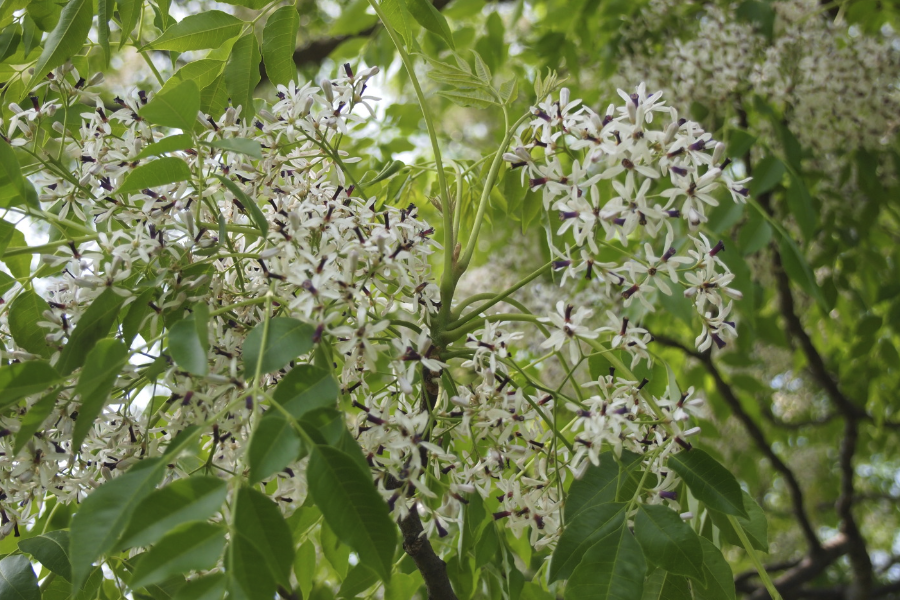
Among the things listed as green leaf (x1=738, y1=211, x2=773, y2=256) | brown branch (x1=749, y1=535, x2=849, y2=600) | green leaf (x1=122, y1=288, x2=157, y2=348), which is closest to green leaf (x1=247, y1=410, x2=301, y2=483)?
green leaf (x1=122, y1=288, x2=157, y2=348)

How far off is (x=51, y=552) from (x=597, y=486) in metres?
0.88

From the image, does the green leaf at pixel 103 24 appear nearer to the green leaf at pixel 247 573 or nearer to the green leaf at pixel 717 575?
the green leaf at pixel 247 573

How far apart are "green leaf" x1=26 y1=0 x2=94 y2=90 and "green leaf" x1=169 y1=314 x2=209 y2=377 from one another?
663 mm

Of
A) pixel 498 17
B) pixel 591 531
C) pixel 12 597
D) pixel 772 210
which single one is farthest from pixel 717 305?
pixel 772 210

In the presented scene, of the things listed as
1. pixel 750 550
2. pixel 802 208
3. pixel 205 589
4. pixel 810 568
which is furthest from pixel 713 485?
pixel 810 568

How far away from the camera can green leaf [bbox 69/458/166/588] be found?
0.79 m

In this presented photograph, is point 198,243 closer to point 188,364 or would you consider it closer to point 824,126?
point 188,364

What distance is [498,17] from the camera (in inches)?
116

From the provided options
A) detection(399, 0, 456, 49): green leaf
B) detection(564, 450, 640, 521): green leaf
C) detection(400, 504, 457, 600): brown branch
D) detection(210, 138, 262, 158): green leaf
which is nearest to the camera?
detection(210, 138, 262, 158): green leaf

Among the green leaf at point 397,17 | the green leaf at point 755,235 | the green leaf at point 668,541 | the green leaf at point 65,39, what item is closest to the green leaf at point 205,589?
the green leaf at point 668,541

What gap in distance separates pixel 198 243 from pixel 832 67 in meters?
2.77

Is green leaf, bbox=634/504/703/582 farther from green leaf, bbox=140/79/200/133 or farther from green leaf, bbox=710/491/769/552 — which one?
green leaf, bbox=140/79/200/133

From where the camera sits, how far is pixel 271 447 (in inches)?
33.6

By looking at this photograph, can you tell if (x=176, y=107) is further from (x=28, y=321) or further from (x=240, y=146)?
(x=28, y=321)
